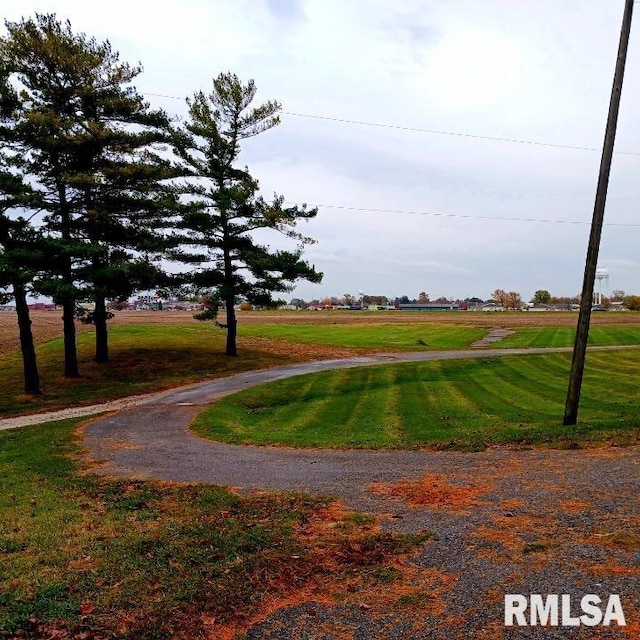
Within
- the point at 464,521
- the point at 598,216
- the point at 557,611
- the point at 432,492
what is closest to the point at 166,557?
the point at 464,521

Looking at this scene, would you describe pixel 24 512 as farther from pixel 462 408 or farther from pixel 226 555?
pixel 462 408

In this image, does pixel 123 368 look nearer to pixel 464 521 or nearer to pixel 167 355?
pixel 167 355

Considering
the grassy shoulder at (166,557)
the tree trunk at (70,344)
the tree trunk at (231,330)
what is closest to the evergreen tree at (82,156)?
the tree trunk at (70,344)

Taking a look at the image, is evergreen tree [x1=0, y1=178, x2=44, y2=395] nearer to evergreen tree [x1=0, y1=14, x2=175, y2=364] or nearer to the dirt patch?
evergreen tree [x1=0, y1=14, x2=175, y2=364]

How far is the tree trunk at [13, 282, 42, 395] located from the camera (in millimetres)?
22188

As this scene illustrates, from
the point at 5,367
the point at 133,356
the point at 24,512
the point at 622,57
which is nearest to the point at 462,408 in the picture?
the point at 622,57

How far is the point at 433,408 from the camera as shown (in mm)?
17500

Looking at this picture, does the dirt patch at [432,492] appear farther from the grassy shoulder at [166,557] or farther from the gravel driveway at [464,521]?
the grassy shoulder at [166,557]

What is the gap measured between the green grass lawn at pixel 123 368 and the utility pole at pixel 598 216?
18191 mm

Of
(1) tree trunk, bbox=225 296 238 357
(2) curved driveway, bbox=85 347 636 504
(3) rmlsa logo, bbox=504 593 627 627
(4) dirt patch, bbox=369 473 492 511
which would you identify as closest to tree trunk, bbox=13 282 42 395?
(2) curved driveway, bbox=85 347 636 504

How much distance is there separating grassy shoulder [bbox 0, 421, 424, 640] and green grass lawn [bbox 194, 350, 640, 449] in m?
5.01

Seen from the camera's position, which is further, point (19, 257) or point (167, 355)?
point (167, 355)

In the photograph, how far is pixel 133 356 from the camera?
3362 cm

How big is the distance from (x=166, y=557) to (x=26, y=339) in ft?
64.7
